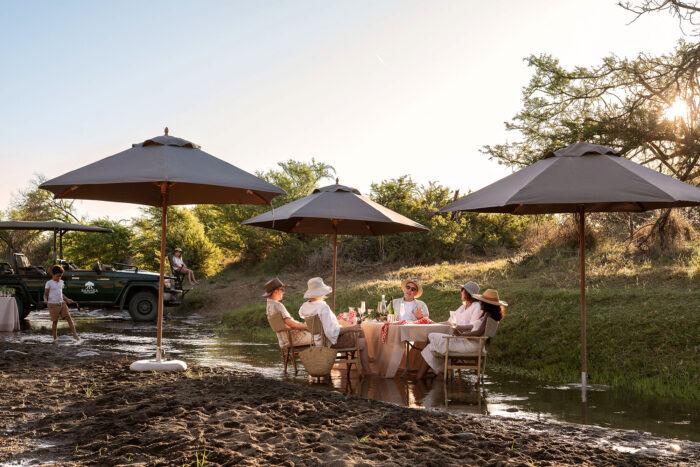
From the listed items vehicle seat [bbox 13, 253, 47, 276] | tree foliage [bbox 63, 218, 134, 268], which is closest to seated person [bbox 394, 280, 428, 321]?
vehicle seat [bbox 13, 253, 47, 276]

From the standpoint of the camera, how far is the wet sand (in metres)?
4.69

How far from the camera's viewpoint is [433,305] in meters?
14.9

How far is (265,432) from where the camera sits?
5270mm

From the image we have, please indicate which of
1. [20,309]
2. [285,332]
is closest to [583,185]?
[285,332]

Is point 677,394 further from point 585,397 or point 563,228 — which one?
point 563,228

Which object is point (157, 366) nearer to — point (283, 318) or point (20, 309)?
point (283, 318)

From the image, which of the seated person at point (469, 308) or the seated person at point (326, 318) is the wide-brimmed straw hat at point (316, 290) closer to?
the seated person at point (326, 318)

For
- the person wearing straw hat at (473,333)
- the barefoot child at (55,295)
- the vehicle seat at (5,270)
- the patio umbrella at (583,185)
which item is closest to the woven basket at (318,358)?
the person wearing straw hat at (473,333)

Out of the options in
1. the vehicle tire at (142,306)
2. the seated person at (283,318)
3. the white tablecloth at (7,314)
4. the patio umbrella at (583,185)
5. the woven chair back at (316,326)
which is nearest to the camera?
the patio umbrella at (583,185)

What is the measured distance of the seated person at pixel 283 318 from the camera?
889 cm

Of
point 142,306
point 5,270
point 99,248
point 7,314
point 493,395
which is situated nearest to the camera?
point 493,395

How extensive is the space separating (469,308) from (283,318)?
2562 mm

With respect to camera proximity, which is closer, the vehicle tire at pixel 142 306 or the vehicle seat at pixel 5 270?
the vehicle seat at pixel 5 270

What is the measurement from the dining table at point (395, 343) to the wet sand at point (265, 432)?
5.93ft
